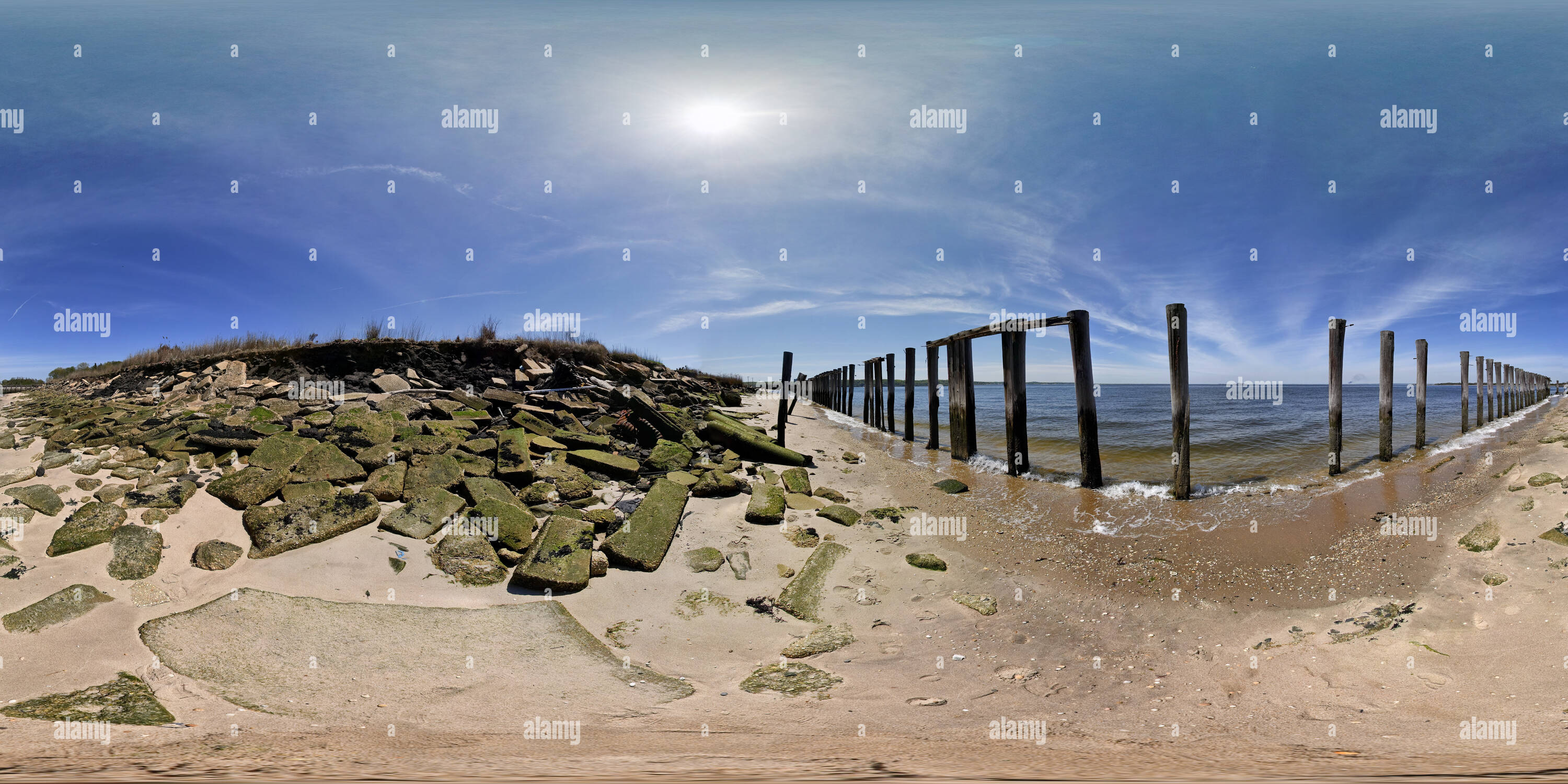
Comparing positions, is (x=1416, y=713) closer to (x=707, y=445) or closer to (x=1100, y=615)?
(x=1100, y=615)

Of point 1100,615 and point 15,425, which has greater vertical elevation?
point 15,425

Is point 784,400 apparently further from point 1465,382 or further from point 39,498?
point 1465,382

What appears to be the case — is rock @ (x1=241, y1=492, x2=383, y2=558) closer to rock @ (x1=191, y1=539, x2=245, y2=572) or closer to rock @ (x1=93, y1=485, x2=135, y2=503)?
rock @ (x1=191, y1=539, x2=245, y2=572)

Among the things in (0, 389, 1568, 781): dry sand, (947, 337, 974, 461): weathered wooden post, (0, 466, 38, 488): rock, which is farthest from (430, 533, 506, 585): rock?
(947, 337, 974, 461): weathered wooden post

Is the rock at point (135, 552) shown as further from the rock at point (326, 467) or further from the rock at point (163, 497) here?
the rock at point (326, 467)

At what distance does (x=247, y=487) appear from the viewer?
5.30 meters

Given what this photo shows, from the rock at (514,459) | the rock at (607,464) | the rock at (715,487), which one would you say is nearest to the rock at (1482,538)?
the rock at (715,487)

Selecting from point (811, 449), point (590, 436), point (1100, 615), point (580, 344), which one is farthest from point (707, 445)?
point (580, 344)

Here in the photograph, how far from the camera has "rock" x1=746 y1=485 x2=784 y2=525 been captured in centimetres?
658

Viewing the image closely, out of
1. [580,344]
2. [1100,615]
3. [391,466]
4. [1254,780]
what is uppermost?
[580,344]

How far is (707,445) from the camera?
9.62 meters

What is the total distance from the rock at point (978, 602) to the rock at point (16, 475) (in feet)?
28.3

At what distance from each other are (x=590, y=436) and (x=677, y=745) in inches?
260

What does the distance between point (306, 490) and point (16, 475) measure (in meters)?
2.67
